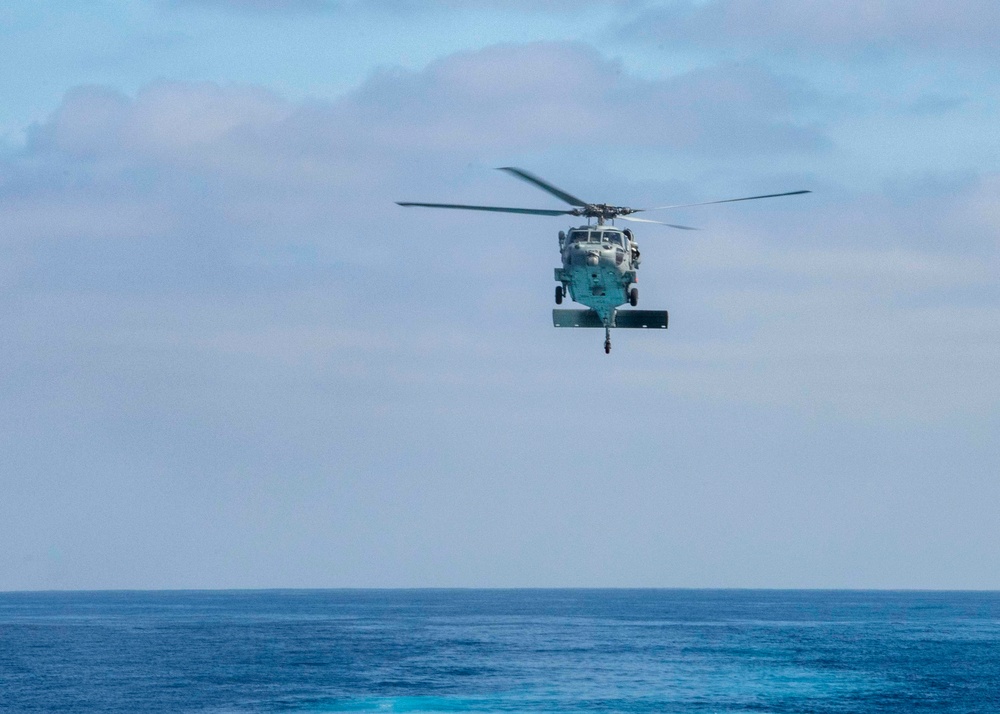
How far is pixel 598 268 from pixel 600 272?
0.20 metres

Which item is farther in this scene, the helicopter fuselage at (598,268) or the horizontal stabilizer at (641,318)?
the horizontal stabilizer at (641,318)

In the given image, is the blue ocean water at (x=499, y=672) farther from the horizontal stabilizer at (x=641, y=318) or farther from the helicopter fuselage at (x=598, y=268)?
the helicopter fuselage at (x=598, y=268)

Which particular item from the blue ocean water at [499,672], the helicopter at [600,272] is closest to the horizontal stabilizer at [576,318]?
the helicopter at [600,272]

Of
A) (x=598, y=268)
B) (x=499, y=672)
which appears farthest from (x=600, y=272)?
(x=499, y=672)

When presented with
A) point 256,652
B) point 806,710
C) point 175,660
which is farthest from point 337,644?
point 806,710

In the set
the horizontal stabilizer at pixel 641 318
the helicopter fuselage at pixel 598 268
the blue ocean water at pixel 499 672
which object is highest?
the helicopter fuselage at pixel 598 268

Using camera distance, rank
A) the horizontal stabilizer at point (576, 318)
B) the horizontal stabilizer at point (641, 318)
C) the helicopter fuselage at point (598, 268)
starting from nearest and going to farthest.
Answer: the helicopter fuselage at point (598, 268) < the horizontal stabilizer at point (641, 318) < the horizontal stabilizer at point (576, 318)

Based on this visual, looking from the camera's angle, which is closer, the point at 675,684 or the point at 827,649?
the point at 675,684

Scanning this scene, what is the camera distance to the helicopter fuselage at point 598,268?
48719 millimetres

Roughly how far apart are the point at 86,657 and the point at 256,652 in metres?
20.2

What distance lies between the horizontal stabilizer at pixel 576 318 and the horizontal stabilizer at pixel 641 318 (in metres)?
0.86

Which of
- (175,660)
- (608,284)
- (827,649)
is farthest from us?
(827,649)

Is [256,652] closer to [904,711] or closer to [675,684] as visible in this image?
[675,684]

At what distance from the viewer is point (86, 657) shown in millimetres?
143250
